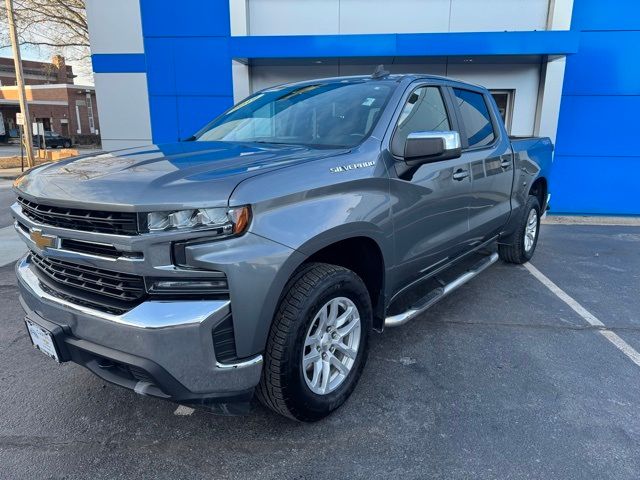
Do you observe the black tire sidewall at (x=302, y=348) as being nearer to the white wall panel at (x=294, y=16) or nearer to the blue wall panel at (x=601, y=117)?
the white wall panel at (x=294, y=16)

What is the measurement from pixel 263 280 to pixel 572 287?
14.2 feet

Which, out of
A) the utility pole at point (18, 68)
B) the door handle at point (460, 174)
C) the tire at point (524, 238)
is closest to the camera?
the door handle at point (460, 174)

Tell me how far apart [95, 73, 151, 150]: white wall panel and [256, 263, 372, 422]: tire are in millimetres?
8633

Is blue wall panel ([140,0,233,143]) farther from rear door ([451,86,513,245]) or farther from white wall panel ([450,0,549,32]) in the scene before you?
rear door ([451,86,513,245])

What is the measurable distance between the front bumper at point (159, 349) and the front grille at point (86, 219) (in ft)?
1.15

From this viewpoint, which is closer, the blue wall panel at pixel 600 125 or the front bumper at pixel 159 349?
the front bumper at pixel 159 349

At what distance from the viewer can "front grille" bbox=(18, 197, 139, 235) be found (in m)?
2.04

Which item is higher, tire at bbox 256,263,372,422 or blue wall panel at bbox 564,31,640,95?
blue wall panel at bbox 564,31,640,95

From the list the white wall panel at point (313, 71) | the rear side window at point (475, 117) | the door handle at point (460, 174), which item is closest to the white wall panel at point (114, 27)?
the white wall panel at point (313, 71)

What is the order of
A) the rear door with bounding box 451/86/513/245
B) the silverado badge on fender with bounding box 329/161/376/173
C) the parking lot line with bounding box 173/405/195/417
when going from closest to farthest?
1. the silverado badge on fender with bounding box 329/161/376/173
2. the parking lot line with bounding box 173/405/195/417
3. the rear door with bounding box 451/86/513/245

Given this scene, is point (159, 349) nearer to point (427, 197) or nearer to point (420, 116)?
point (427, 197)

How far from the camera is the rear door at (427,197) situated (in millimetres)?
3045

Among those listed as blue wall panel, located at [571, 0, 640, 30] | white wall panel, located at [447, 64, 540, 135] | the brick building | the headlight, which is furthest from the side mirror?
the brick building

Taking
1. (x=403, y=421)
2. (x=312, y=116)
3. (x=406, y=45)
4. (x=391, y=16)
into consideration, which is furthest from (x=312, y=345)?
(x=391, y=16)
